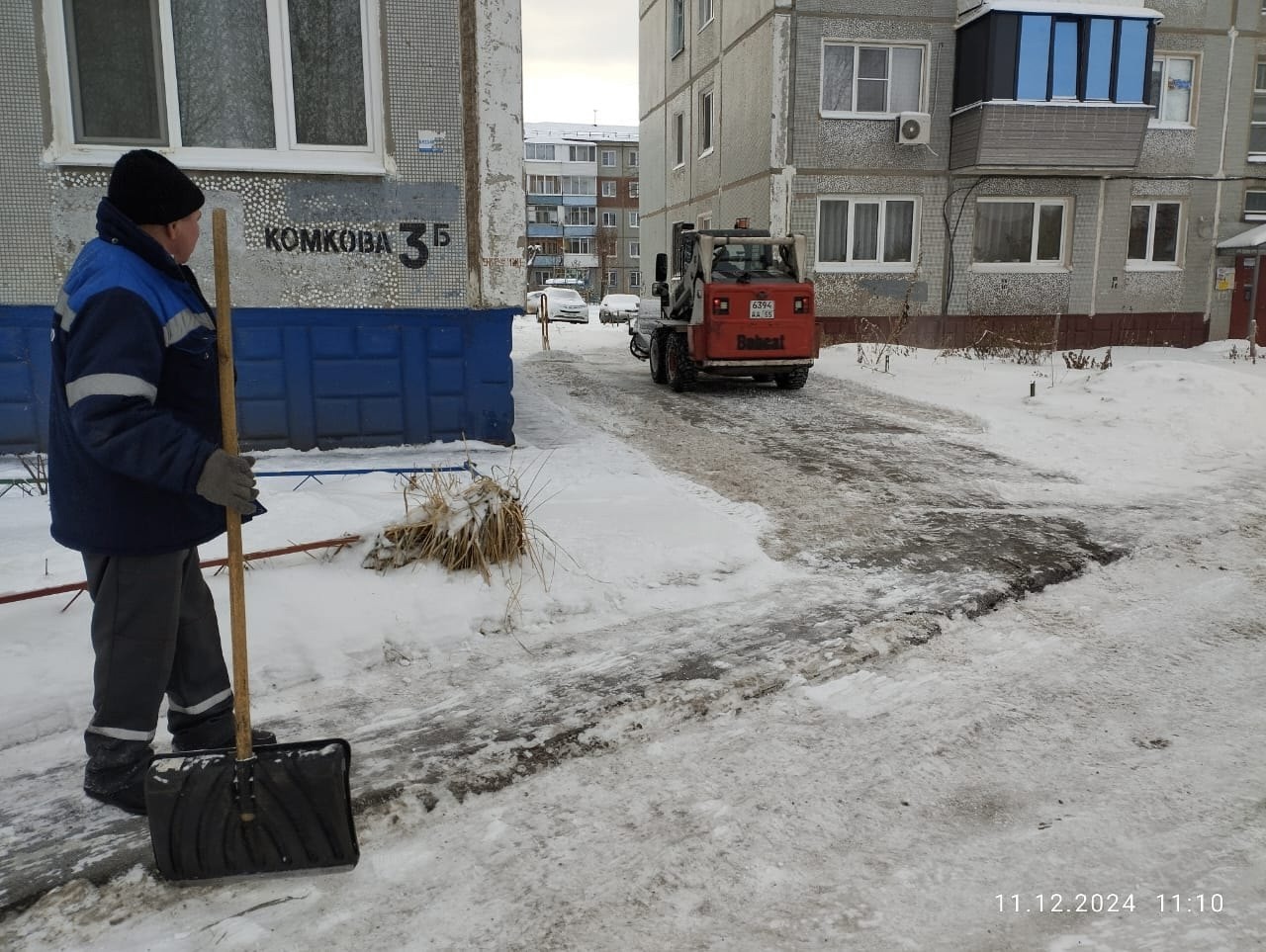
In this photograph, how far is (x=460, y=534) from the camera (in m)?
4.48

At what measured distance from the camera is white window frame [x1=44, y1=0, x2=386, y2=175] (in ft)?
22.5

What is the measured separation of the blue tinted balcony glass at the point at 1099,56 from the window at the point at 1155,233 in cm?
295

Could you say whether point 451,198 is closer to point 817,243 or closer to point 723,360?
point 723,360

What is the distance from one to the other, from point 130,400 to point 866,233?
55.9 ft

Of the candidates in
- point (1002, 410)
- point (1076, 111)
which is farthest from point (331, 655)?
point (1076, 111)

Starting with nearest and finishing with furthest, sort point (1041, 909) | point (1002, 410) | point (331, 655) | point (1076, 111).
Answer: point (1041, 909)
point (331, 655)
point (1002, 410)
point (1076, 111)

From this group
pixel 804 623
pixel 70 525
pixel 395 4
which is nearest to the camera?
pixel 70 525

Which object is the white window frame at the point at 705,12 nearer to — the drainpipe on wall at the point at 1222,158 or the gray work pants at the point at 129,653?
the drainpipe on wall at the point at 1222,158

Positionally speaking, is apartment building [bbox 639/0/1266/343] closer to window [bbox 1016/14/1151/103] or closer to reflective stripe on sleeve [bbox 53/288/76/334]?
window [bbox 1016/14/1151/103]

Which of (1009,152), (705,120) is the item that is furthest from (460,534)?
(705,120)

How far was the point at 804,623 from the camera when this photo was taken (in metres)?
4.14

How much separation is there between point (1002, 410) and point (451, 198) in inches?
250

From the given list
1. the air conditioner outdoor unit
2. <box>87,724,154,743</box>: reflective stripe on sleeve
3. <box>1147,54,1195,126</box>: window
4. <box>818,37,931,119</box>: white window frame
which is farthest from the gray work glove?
<box>1147,54,1195,126</box>: window

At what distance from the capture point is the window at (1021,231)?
59.2ft
